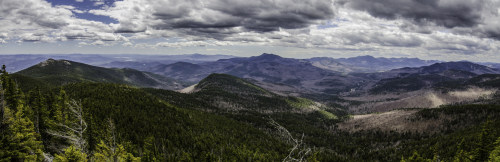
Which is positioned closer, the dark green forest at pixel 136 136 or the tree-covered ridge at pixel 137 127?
the dark green forest at pixel 136 136

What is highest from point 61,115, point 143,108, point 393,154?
point 61,115

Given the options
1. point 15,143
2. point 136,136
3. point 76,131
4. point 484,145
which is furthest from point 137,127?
point 484,145

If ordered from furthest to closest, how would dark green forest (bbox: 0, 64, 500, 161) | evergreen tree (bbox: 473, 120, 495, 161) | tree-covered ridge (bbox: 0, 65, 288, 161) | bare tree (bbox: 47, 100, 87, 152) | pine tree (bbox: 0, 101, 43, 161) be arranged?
tree-covered ridge (bbox: 0, 65, 288, 161), evergreen tree (bbox: 473, 120, 495, 161), dark green forest (bbox: 0, 64, 500, 161), pine tree (bbox: 0, 101, 43, 161), bare tree (bbox: 47, 100, 87, 152)

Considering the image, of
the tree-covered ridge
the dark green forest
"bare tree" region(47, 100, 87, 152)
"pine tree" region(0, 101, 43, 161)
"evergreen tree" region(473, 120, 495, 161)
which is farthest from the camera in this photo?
the tree-covered ridge

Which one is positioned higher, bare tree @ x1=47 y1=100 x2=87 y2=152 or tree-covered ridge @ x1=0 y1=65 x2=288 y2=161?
bare tree @ x1=47 y1=100 x2=87 y2=152

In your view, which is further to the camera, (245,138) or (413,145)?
(413,145)

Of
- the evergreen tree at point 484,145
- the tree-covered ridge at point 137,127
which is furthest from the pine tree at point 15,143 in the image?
the evergreen tree at point 484,145

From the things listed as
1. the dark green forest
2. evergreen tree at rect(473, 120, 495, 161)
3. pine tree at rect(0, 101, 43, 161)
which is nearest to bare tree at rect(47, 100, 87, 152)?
the dark green forest

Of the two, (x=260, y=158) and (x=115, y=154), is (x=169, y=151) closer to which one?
(x=260, y=158)

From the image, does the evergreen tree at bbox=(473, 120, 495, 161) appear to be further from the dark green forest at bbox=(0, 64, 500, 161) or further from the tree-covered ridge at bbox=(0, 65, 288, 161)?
the tree-covered ridge at bbox=(0, 65, 288, 161)

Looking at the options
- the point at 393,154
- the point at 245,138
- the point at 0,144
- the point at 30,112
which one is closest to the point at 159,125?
the point at 245,138

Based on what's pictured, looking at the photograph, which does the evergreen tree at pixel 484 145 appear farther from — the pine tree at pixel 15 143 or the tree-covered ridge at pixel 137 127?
the pine tree at pixel 15 143
